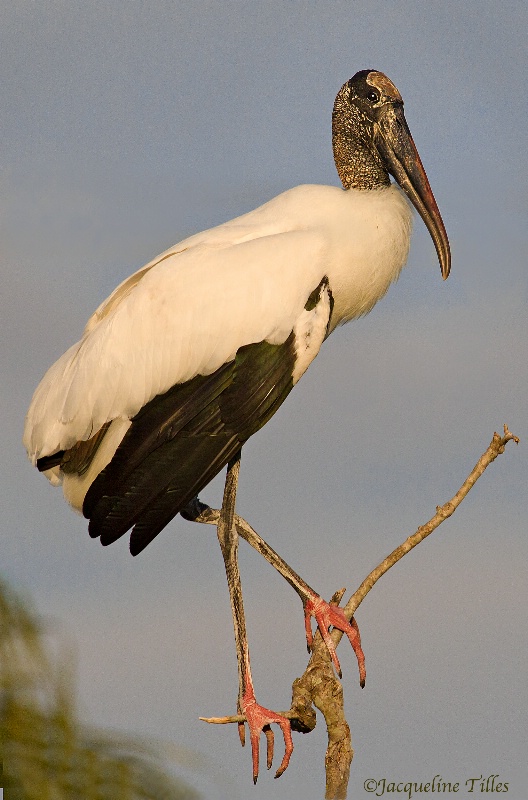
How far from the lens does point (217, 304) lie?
5.95 meters

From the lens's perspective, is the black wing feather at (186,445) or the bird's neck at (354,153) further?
the bird's neck at (354,153)

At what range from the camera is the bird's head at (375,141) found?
6.66 meters

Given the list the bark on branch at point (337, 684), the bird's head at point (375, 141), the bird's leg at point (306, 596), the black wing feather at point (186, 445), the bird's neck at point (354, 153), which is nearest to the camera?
the bark on branch at point (337, 684)

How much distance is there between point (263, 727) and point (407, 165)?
320 centimetres

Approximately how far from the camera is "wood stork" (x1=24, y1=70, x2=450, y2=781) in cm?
581

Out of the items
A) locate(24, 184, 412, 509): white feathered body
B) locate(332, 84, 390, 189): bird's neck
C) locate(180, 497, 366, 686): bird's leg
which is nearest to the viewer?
locate(24, 184, 412, 509): white feathered body

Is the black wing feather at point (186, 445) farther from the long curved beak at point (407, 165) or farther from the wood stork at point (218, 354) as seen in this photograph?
the long curved beak at point (407, 165)

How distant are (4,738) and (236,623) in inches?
98.1

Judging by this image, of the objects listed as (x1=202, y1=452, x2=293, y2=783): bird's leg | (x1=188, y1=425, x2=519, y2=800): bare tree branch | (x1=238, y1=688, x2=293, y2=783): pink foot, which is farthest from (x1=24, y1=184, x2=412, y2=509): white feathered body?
(x1=238, y1=688, x2=293, y2=783): pink foot

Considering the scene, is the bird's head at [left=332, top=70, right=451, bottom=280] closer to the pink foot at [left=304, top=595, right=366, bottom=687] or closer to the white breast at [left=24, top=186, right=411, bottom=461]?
the white breast at [left=24, top=186, right=411, bottom=461]

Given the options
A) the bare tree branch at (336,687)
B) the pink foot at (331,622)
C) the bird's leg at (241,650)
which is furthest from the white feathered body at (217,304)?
the pink foot at (331,622)

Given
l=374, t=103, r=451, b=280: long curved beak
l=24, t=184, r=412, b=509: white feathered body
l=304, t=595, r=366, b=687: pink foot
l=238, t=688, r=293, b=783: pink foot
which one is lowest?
l=238, t=688, r=293, b=783: pink foot

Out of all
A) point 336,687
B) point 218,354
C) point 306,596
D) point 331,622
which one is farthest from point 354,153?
point 336,687

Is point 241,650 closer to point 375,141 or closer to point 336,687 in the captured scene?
point 336,687
